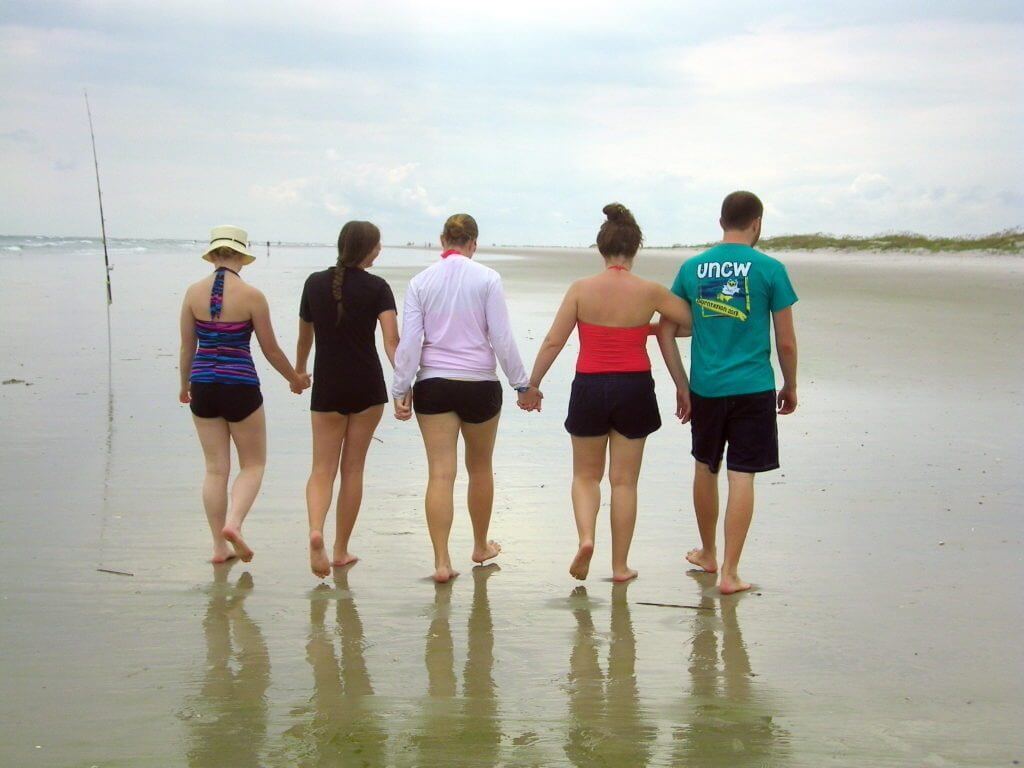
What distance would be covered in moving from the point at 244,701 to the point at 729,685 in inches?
61.5

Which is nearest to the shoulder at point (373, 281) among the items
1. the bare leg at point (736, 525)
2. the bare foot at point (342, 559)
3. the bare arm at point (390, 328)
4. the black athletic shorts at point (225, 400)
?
the bare arm at point (390, 328)

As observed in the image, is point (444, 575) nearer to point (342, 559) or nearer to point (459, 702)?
point (342, 559)

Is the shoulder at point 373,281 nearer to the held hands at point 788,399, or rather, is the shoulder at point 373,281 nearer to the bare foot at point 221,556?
the bare foot at point 221,556

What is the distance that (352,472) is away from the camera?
523 cm

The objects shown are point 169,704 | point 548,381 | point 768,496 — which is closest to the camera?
point 169,704

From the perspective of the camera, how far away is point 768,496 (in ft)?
20.5

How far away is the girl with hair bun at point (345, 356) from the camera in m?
5.03

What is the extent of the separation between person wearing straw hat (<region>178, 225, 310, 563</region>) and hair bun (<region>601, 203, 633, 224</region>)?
1578 mm

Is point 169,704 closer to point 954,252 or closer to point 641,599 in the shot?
point 641,599

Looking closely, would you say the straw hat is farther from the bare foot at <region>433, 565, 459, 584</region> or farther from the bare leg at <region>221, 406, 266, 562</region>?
the bare foot at <region>433, 565, 459, 584</region>

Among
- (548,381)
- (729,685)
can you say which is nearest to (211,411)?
(729,685)

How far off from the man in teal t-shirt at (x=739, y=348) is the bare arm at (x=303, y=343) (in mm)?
1704

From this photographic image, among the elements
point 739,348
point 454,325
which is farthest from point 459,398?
point 739,348

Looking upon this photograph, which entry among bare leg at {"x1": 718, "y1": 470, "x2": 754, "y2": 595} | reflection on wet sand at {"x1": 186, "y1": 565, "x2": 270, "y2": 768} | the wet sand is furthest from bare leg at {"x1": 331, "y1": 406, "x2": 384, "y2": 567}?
bare leg at {"x1": 718, "y1": 470, "x2": 754, "y2": 595}
